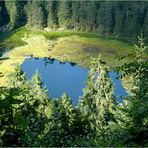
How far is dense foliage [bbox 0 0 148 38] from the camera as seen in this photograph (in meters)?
166

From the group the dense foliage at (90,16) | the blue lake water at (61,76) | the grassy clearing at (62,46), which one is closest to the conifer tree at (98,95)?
the blue lake water at (61,76)

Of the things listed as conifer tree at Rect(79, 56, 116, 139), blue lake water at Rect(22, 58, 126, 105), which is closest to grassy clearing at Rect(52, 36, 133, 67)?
blue lake water at Rect(22, 58, 126, 105)

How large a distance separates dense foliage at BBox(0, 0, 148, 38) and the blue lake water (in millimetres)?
45645

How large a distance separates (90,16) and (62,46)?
36.2 metres

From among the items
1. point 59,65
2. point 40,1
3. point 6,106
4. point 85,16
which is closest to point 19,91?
point 6,106

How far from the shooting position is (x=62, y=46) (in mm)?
151500

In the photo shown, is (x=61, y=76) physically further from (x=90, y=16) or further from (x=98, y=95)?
(x=90, y=16)

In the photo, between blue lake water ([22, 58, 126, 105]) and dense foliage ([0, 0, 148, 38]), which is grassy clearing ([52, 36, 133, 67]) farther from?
dense foliage ([0, 0, 148, 38])

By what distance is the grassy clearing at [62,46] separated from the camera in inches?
5285

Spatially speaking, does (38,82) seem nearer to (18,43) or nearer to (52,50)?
(52,50)

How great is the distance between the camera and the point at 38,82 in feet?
199

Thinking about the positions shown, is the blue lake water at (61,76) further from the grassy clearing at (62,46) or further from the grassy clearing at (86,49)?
the grassy clearing at (86,49)

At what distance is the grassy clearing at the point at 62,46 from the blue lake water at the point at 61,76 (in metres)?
4.54

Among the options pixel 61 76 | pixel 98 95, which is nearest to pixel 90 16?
pixel 61 76
